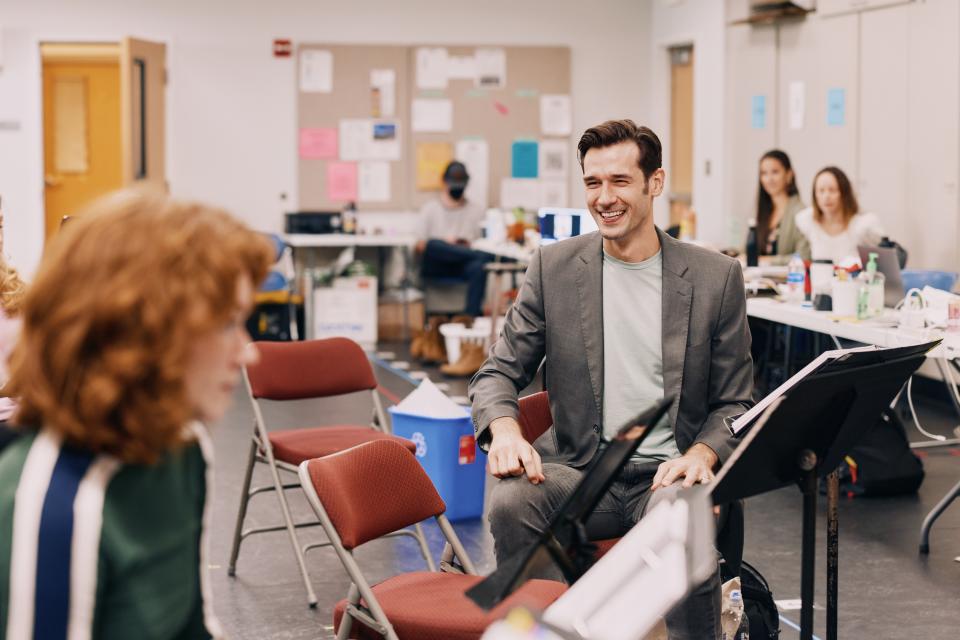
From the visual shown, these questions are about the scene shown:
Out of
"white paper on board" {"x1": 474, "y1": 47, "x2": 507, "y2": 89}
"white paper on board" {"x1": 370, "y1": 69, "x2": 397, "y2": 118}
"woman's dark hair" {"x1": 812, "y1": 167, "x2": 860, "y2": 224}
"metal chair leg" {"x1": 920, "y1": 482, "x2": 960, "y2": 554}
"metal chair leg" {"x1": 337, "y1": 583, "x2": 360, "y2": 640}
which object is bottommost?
"metal chair leg" {"x1": 920, "y1": 482, "x2": 960, "y2": 554}

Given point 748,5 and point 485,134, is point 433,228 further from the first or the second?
point 748,5

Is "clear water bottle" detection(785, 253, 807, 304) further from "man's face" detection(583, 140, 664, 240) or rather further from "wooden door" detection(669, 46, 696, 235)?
"wooden door" detection(669, 46, 696, 235)

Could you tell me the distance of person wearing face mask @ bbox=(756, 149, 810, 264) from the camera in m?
7.41

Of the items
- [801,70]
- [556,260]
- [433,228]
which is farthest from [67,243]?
[433,228]

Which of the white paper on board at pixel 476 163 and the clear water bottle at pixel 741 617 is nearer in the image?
the clear water bottle at pixel 741 617

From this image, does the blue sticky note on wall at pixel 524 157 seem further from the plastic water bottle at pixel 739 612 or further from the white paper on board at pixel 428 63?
the plastic water bottle at pixel 739 612

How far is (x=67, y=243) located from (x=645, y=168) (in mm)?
1997

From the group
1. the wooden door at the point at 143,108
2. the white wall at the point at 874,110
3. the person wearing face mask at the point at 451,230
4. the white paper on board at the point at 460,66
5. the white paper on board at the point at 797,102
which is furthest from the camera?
the white paper on board at the point at 460,66

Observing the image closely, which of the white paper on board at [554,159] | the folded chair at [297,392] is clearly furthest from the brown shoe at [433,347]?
the folded chair at [297,392]

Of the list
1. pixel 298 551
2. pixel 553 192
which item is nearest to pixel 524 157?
pixel 553 192

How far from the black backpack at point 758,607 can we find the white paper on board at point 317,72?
26.2 feet

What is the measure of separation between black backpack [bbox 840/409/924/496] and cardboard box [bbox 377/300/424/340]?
5.86 metres

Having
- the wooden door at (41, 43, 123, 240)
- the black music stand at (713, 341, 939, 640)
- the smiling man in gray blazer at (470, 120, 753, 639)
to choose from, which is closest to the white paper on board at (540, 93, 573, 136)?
the wooden door at (41, 43, 123, 240)

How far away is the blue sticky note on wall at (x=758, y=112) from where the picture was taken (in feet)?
29.5
